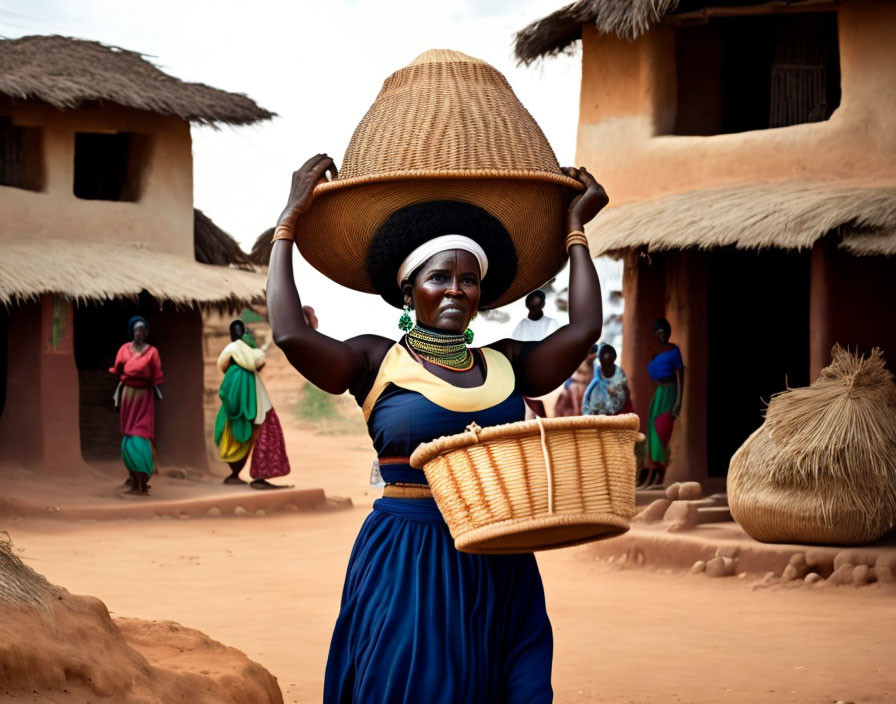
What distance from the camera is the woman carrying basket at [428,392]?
132 inches

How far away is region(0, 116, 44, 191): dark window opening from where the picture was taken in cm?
1568

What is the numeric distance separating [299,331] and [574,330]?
747 millimetres

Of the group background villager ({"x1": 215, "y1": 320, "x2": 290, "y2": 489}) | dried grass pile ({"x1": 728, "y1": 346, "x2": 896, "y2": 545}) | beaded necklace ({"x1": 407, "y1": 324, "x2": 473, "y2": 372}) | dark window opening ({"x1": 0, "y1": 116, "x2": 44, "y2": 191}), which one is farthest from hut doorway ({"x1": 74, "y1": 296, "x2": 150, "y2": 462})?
beaded necklace ({"x1": 407, "y1": 324, "x2": 473, "y2": 372})

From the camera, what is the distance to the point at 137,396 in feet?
46.0

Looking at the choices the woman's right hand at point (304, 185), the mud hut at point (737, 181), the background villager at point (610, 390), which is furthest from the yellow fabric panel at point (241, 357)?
the woman's right hand at point (304, 185)

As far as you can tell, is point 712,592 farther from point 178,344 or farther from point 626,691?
point 178,344

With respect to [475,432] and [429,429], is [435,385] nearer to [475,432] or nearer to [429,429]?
[429,429]

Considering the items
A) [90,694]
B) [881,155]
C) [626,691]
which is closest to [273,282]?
[90,694]

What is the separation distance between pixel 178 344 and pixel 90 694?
13448mm

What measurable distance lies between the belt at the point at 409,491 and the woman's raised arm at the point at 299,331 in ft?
0.97

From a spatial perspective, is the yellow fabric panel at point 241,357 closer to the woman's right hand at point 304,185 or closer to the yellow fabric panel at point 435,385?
the woman's right hand at point 304,185

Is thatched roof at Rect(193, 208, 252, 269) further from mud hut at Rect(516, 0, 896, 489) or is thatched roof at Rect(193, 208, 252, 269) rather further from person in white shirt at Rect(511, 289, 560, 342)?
person in white shirt at Rect(511, 289, 560, 342)

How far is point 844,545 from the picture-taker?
8812 mm

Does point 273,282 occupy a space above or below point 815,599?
above
